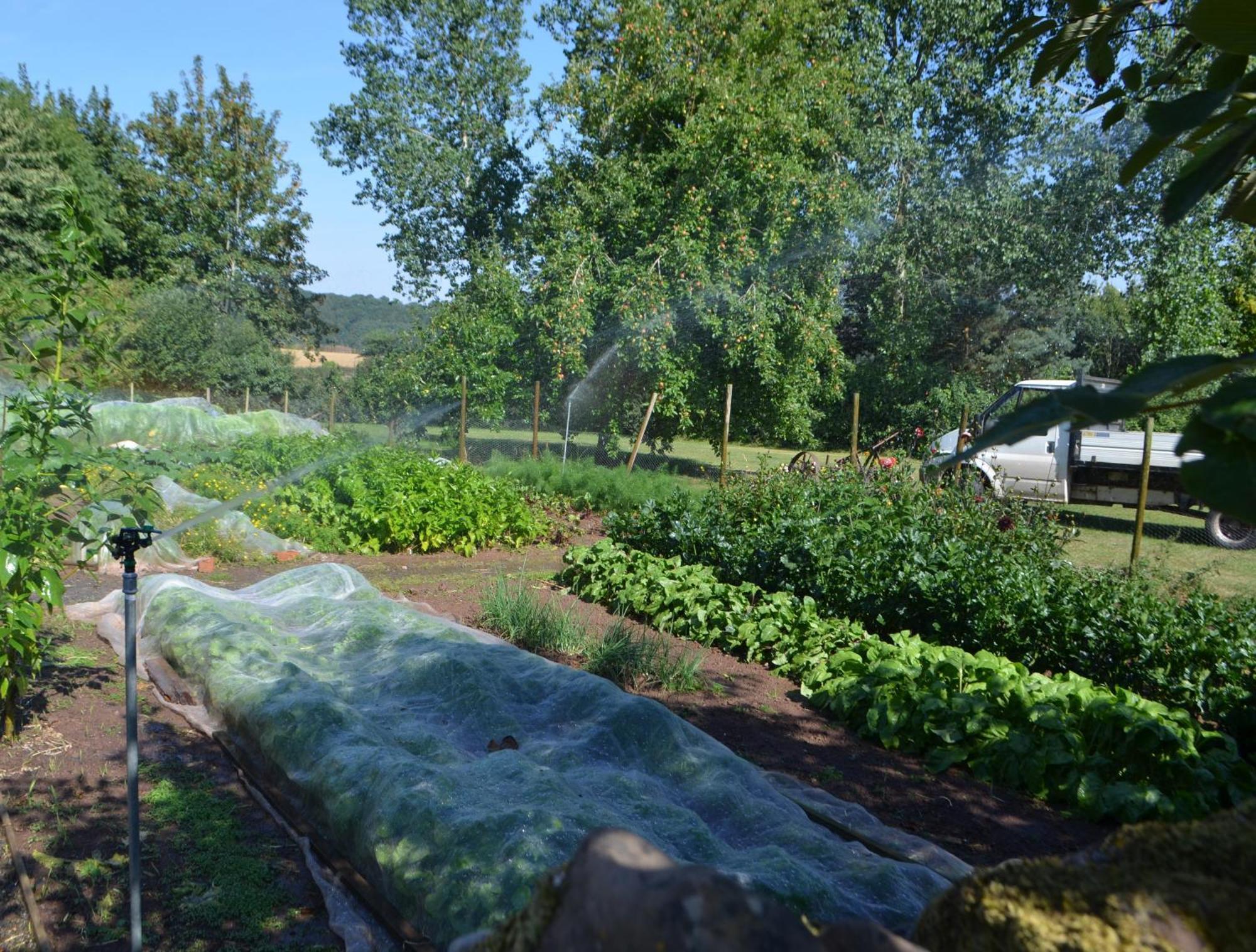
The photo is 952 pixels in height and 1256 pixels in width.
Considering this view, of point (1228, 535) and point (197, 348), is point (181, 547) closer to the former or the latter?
point (1228, 535)

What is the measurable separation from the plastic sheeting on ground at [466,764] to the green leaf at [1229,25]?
270 centimetres

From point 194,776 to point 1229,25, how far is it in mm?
4798

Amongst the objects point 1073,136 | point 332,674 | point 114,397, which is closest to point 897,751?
point 332,674

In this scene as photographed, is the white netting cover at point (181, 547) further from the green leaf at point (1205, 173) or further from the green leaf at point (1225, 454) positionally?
the green leaf at point (1225, 454)

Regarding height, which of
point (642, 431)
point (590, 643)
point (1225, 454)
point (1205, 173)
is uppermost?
point (1205, 173)

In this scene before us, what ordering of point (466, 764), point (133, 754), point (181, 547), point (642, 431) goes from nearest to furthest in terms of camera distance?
1. point (133, 754)
2. point (466, 764)
3. point (181, 547)
4. point (642, 431)

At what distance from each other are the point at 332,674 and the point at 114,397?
63.5 feet

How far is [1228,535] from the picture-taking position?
12.7 m

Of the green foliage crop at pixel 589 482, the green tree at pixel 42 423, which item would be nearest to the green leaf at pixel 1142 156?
the green tree at pixel 42 423

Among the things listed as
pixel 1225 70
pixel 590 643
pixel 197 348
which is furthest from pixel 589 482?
pixel 197 348

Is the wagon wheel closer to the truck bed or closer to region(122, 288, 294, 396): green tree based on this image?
the truck bed

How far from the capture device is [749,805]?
4.09 meters

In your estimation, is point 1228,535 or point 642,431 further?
point 642,431

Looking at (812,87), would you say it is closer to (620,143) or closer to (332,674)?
(620,143)
